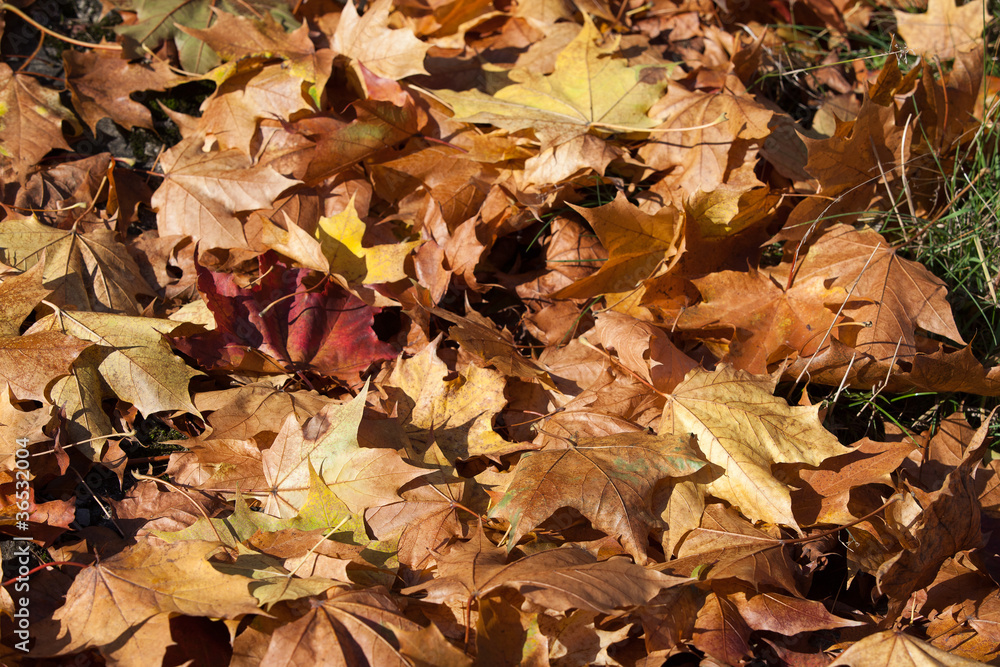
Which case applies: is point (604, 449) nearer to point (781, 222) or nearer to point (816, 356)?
point (816, 356)

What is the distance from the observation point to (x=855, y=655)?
3.93 ft

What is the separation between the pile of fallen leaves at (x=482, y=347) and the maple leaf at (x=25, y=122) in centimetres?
1

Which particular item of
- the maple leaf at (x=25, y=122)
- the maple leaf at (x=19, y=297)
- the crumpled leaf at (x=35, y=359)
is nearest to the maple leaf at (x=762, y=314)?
the crumpled leaf at (x=35, y=359)

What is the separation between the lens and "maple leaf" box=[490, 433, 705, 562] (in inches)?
51.2

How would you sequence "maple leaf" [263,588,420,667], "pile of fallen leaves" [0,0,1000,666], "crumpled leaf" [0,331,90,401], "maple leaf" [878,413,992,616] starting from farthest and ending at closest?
1. "crumpled leaf" [0,331,90,401]
2. "maple leaf" [878,413,992,616]
3. "pile of fallen leaves" [0,0,1000,666]
4. "maple leaf" [263,588,420,667]

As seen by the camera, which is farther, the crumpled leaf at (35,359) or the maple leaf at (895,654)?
the crumpled leaf at (35,359)

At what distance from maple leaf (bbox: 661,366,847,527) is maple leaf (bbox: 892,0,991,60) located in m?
1.69

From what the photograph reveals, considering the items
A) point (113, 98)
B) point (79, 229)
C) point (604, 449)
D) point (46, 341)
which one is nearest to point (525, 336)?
point (604, 449)

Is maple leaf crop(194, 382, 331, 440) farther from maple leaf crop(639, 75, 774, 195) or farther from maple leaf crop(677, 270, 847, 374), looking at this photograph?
maple leaf crop(639, 75, 774, 195)

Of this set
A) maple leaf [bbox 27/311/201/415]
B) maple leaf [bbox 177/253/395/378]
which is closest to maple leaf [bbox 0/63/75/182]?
maple leaf [bbox 27/311/201/415]

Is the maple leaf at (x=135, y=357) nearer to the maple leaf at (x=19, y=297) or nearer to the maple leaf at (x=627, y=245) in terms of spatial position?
the maple leaf at (x=19, y=297)

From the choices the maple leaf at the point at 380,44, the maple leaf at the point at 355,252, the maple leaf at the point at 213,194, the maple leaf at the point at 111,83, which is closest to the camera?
the maple leaf at the point at 355,252

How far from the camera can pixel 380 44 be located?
1978 millimetres

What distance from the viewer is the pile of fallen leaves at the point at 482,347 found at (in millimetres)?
1246
